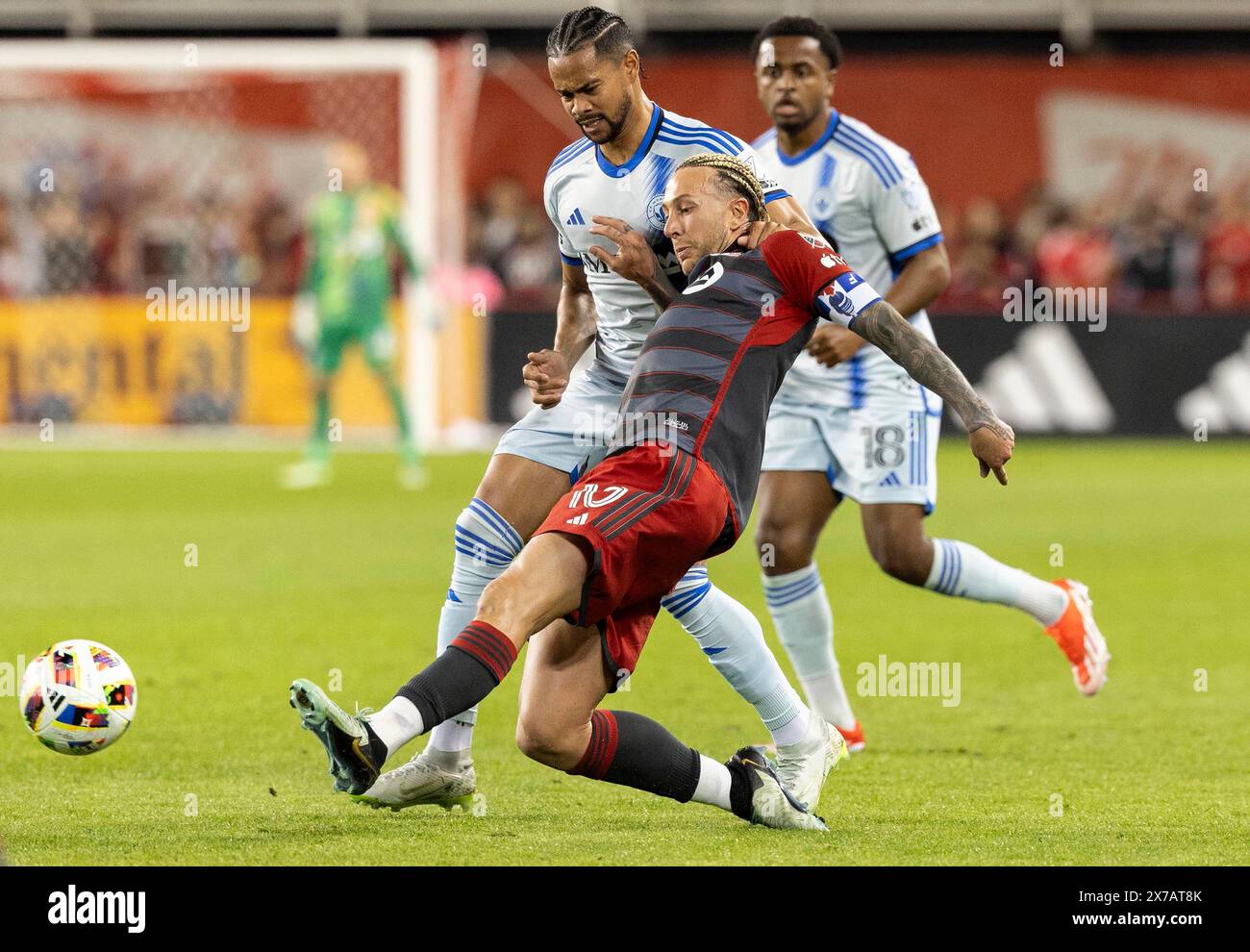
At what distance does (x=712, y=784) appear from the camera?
16.7ft

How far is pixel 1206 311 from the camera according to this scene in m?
20.0

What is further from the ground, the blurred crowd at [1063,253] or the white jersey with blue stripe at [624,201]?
the blurred crowd at [1063,253]

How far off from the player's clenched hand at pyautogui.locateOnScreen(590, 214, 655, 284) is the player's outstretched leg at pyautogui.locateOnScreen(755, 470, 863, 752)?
1.57 metres

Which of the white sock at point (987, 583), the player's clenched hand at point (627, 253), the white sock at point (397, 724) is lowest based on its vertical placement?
the white sock at point (397, 724)

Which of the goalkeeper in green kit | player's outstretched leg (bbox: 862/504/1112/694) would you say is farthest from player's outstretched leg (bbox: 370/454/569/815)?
the goalkeeper in green kit

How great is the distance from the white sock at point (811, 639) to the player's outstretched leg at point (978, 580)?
0.89 feet

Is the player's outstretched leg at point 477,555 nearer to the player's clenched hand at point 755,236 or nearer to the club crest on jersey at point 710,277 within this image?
the club crest on jersey at point 710,277

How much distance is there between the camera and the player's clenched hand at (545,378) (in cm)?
536

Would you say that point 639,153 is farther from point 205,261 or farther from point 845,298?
→ point 205,261

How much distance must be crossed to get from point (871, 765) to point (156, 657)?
337 cm

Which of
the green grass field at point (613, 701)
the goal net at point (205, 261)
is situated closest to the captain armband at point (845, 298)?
the green grass field at point (613, 701)

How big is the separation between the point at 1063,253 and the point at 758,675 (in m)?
17.3
